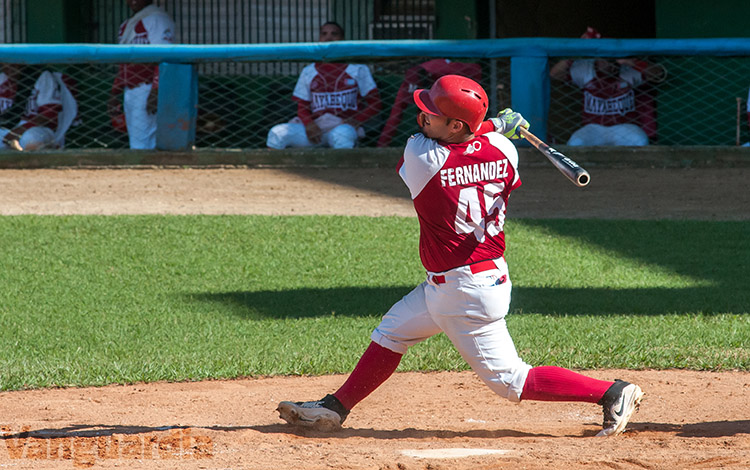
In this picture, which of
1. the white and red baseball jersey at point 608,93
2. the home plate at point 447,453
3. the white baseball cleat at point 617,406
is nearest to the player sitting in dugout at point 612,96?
the white and red baseball jersey at point 608,93

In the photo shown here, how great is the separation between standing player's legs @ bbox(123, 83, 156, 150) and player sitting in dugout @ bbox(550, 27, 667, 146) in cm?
420

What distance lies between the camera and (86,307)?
615 centimetres

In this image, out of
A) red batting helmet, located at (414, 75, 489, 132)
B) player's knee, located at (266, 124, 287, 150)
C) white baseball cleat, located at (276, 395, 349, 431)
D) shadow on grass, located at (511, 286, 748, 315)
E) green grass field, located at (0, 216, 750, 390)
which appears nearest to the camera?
A: red batting helmet, located at (414, 75, 489, 132)

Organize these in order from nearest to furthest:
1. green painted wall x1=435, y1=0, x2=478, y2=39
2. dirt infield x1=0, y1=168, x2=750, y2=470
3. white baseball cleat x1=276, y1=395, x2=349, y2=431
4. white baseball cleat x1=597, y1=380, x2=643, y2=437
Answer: dirt infield x1=0, y1=168, x2=750, y2=470 → white baseball cleat x1=597, y1=380, x2=643, y2=437 → white baseball cleat x1=276, y1=395, x2=349, y2=431 → green painted wall x1=435, y1=0, x2=478, y2=39

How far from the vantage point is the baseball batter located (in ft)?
11.3

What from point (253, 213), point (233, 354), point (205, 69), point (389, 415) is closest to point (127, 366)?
point (233, 354)

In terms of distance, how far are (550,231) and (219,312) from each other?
2.88 metres

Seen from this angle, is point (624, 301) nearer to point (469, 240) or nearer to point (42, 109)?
point (469, 240)

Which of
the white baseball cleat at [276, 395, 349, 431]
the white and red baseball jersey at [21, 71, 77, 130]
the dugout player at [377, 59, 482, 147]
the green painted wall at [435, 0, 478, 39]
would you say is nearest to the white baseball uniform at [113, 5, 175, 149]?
the white and red baseball jersey at [21, 71, 77, 130]

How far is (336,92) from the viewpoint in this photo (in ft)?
32.5

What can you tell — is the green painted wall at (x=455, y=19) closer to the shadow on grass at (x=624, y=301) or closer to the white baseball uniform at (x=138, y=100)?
the white baseball uniform at (x=138, y=100)

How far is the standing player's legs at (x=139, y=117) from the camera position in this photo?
10.0 m

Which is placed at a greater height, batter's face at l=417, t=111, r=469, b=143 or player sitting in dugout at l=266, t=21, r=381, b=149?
batter's face at l=417, t=111, r=469, b=143

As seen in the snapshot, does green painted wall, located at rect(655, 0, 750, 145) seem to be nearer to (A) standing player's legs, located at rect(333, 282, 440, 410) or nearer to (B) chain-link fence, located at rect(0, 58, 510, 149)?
(B) chain-link fence, located at rect(0, 58, 510, 149)
